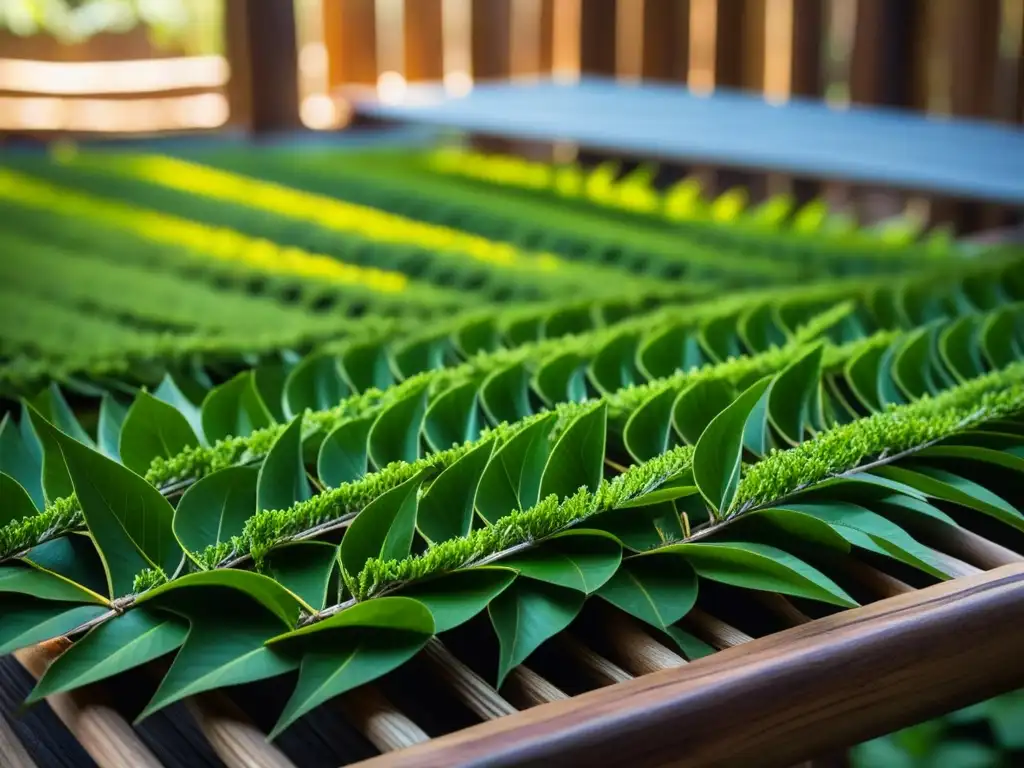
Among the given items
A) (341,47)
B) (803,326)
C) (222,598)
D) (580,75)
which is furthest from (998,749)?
(341,47)

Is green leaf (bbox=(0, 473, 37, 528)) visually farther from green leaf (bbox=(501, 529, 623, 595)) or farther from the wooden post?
the wooden post

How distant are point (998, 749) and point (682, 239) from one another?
2.41ft

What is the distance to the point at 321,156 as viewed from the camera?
2.43 m

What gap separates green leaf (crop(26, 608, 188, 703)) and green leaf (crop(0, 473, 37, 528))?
0.12 metres

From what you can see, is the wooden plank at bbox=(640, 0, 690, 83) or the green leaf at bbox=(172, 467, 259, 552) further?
the wooden plank at bbox=(640, 0, 690, 83)

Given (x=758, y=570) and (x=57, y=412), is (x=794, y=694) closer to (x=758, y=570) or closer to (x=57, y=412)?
(x=758, y=570)

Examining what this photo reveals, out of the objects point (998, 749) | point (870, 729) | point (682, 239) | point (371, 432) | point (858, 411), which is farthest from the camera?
point (682, 239)

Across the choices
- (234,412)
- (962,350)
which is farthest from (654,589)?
(962,350)

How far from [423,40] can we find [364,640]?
256cm

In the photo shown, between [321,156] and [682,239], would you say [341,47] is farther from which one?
[682,239]

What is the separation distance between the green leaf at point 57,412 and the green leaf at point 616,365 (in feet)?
1.16

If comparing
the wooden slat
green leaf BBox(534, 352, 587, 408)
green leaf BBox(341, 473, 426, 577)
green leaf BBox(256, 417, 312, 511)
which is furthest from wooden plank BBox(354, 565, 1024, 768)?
the wooden slat

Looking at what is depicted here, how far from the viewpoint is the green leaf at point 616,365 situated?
2.96ft

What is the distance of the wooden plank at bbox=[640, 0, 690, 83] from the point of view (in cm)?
284
